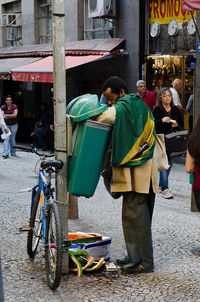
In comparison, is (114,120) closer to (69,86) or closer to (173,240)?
(173,240)

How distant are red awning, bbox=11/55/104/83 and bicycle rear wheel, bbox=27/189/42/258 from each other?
915cm

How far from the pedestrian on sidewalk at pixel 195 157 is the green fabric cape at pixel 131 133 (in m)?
0.42

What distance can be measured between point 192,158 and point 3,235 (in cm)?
252

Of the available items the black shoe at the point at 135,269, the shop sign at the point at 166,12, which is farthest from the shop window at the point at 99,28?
the black shoe at the point at 135,269

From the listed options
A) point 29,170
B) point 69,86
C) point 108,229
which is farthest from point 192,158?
point 69,86

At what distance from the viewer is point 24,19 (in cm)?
2047

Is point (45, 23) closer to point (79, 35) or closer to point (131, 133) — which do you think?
point (79, 35)

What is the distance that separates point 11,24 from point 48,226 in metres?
17.7

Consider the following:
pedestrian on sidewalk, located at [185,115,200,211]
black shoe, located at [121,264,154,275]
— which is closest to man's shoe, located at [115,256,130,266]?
black shoe, located at [121,264,154,275]

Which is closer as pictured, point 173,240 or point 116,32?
point 173,240

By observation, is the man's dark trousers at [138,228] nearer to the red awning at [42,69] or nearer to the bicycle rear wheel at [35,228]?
the bicycle rear wheel at [35,228]

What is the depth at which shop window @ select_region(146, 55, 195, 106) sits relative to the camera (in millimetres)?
13578

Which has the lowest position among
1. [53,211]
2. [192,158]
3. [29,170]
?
[29,170]

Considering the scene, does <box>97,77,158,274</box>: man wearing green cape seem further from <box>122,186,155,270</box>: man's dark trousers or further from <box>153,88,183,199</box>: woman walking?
<box>153,88,183,199</box>: woman walking
